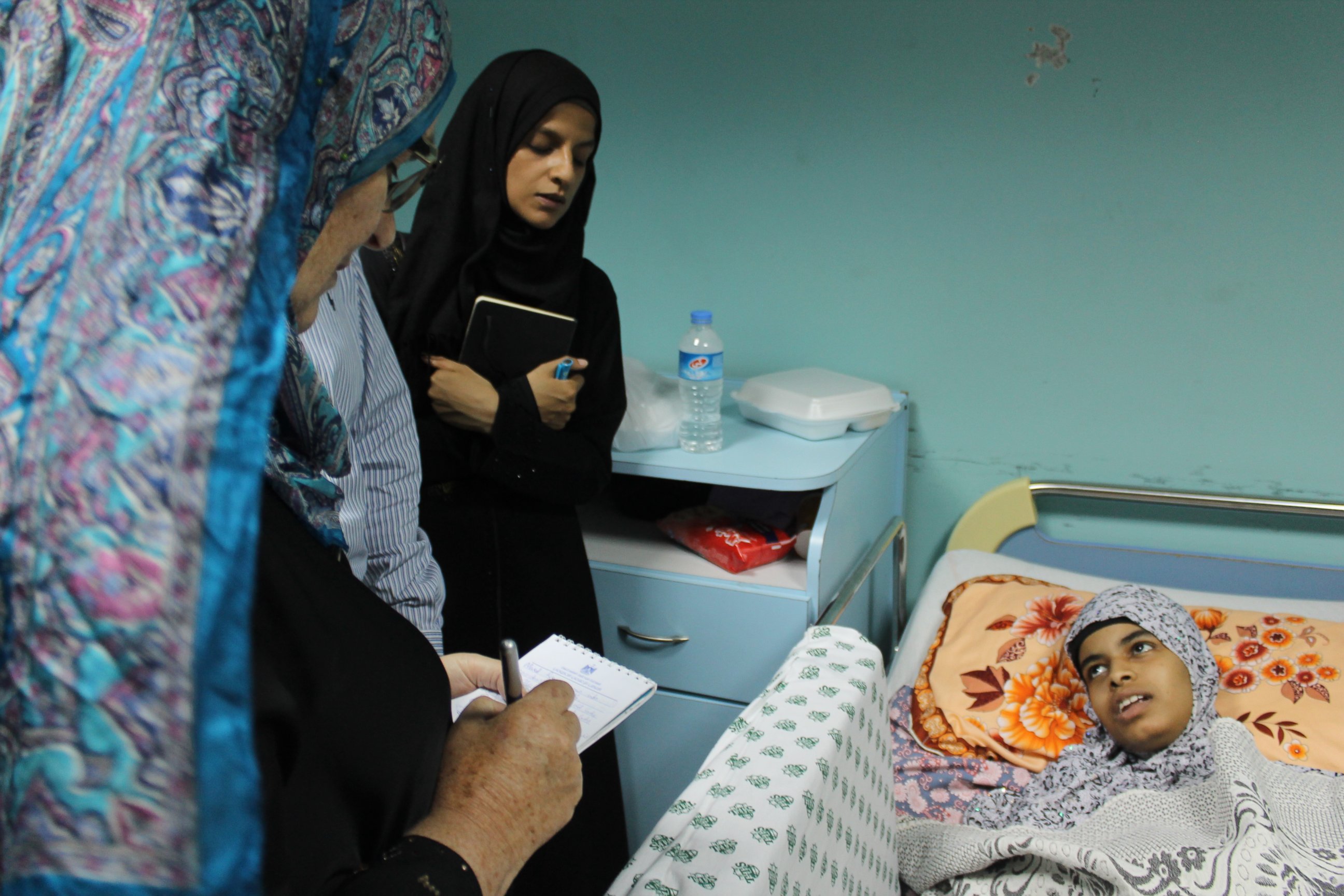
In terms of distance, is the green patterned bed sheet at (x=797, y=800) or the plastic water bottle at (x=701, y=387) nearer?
the green patterned bed sheet at (x=797, y=800)

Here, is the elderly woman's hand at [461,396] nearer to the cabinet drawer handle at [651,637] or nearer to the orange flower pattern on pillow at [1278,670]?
the cabinet drawer handle at [651,637]

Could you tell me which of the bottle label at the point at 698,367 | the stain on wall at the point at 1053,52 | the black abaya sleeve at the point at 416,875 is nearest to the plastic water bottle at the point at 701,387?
the bottle label at the point at 698,367

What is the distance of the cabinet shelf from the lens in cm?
170

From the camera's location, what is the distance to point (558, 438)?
1.51 meters

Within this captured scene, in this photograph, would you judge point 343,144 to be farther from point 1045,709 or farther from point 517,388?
point 1045,709

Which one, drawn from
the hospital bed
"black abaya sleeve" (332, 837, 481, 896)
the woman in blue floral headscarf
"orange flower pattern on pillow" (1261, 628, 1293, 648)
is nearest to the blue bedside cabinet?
the hospital bed

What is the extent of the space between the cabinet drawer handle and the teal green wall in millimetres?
745

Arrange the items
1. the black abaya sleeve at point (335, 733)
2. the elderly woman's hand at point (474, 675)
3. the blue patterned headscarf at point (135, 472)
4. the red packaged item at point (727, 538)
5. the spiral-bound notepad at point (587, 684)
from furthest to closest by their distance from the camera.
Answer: the red packaged item at point (727, 538) < the elderly woman's hand at point (474, 675) < the spiral-bound notepad at point (587, 684) < the black abaya sleeve at point (335, 733) < the blue patterned headscarf at point (135, 472)

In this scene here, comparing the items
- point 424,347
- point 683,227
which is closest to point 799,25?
point 683,227

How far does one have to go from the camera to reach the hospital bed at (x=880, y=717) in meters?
0.82

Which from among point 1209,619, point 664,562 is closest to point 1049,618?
point 1209,619

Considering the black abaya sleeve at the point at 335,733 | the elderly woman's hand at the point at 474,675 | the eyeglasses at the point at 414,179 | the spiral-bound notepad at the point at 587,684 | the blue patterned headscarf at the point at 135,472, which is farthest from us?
the elderly woman's hand at the point at 474,675

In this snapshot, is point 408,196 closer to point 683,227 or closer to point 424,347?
point 424,347

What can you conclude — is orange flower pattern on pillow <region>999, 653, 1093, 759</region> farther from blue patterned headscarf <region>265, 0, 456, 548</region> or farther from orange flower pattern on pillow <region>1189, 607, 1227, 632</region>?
blue patterned headscarf <region>265, 0, 456, 548</region>
